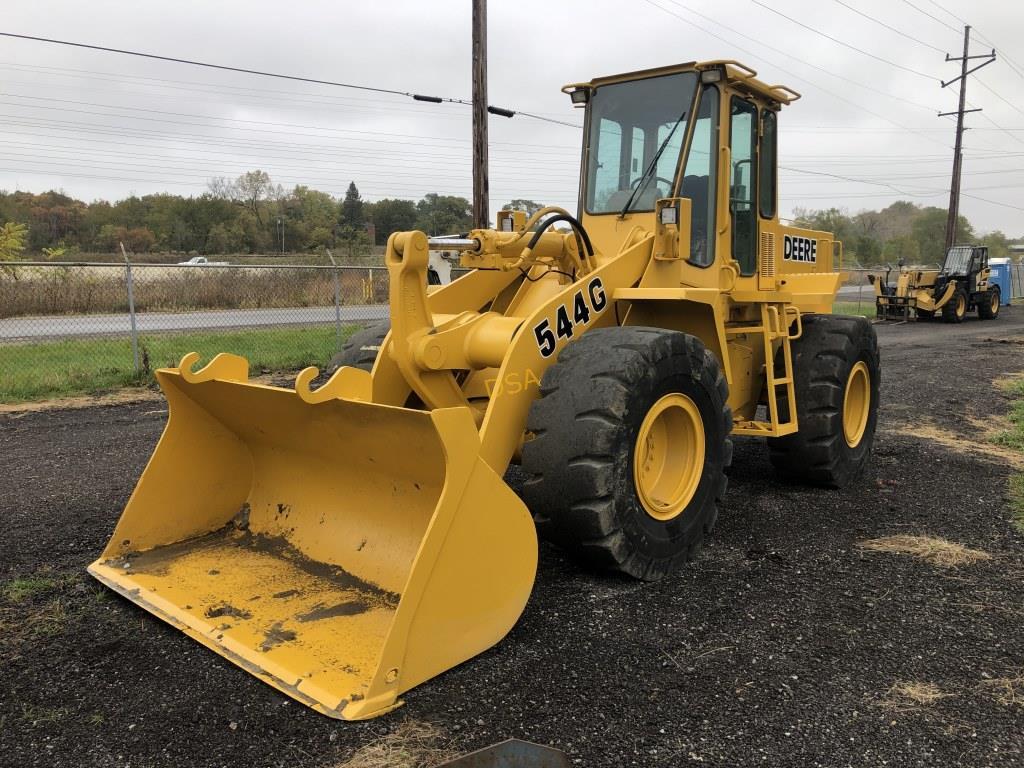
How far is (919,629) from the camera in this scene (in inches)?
144

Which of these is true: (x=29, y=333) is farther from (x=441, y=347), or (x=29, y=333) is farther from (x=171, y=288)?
(x=441, y=347)

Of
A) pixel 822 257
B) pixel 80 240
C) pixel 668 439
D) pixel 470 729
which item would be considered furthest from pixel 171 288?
pixel 80 240

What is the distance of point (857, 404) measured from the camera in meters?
6.51

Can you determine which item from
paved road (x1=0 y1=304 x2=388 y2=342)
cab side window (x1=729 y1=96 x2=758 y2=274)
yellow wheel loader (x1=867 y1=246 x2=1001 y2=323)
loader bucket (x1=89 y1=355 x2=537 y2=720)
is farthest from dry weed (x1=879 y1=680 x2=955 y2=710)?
yellow wheel loader (x1=867 y1=246 x2=1001 y2=323)

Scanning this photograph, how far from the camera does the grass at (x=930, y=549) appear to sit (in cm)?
453

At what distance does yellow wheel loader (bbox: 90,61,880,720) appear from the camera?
126 inches

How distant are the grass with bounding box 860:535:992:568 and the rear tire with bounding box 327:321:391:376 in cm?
327

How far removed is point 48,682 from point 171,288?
1581cm

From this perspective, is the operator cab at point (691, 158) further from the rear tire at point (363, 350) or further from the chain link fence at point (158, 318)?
the chain link fence at point (158, 318)


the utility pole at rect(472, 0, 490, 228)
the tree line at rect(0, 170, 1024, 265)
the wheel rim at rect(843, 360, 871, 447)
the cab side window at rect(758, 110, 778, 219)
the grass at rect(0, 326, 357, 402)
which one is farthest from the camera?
the tree line at rect(0, 170, 1024, 265)

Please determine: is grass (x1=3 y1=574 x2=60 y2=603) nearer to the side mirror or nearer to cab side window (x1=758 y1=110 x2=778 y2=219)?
the side mirror

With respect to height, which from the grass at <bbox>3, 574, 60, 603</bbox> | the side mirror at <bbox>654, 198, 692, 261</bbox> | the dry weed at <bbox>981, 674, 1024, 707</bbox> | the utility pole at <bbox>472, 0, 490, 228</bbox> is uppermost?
the utility pole at <bbox>472, 0, 490, 228</bbox>

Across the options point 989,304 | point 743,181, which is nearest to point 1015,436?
point 743,181

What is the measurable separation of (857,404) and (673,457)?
281 centimetres
